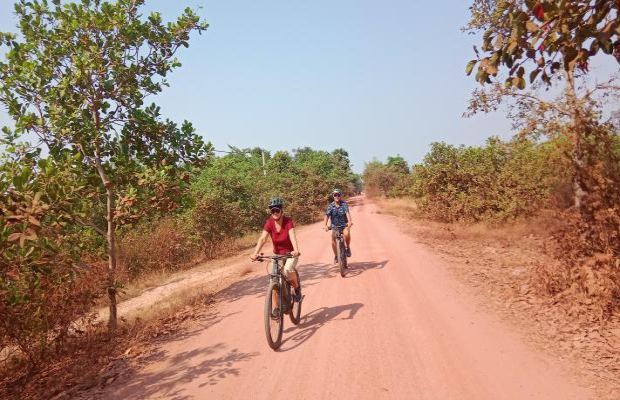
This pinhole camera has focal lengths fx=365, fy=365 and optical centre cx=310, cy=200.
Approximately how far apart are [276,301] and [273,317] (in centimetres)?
25

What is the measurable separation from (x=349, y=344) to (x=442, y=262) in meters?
6.04

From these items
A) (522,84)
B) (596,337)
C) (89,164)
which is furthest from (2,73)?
(596,337)

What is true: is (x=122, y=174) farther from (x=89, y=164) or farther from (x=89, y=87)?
(x=89, y=87)

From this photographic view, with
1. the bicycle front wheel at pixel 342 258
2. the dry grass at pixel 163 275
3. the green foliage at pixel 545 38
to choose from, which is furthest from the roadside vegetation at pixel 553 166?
the dry grass at pixel 163 275

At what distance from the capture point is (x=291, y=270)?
611 cm

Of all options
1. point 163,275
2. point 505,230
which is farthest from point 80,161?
point 505,230

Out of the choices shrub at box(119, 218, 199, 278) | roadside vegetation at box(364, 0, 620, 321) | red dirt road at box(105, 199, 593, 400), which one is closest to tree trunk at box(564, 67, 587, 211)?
roadside vegetation at box(364, 0, 620, 321)

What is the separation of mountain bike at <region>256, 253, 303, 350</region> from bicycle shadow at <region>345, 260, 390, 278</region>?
3.97 meters

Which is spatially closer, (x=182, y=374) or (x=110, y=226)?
(x=182, y=374)

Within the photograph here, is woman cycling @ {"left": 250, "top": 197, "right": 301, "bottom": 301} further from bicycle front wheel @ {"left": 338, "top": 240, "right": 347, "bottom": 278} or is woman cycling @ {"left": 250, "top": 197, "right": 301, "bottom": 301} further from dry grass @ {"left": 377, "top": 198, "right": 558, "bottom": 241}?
dry grass @ {"left": 377, "top": 198, "right": 558, "bottom": 241}

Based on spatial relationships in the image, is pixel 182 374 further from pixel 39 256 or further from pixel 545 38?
pixel 545 38

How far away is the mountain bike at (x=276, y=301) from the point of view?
5508mm

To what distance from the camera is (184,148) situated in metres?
8.37

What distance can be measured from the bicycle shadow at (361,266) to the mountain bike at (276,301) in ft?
13.0
